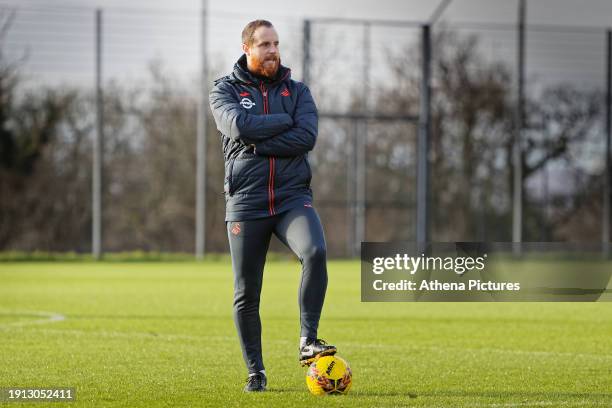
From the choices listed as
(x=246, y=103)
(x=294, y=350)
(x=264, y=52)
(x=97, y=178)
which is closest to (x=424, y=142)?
(x=97, y=178)

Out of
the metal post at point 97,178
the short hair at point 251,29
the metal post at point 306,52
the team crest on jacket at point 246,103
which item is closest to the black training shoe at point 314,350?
the team crest on jacket at point 246,103

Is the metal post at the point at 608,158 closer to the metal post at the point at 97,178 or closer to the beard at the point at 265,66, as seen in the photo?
the metal post at the point at 97,178

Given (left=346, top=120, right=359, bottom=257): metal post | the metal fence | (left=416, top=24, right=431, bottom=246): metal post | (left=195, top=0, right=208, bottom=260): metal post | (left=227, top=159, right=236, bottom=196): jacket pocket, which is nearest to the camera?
(left=227, top=159, right=236, bottom=196): jacket pocket

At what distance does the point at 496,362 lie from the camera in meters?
8.12

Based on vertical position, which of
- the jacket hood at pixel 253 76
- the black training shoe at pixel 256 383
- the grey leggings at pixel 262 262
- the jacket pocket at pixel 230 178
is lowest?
the black training shoe at pixel 256 383

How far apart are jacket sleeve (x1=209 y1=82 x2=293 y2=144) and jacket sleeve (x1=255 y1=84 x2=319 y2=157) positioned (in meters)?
0.04

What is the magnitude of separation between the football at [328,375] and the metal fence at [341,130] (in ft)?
75.9

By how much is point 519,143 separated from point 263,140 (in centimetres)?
2646

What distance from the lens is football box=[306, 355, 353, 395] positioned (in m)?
6.12

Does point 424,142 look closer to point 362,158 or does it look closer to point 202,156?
point 362,158

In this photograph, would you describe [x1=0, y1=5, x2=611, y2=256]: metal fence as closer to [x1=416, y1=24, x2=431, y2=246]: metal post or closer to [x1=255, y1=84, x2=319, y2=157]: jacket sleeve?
[x1=416, y1=24, x2=431, y2=246]: metal post

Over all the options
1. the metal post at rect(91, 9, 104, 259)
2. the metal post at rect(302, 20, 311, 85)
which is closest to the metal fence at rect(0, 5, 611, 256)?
the metal post at rect(91, 9, 104, 259)

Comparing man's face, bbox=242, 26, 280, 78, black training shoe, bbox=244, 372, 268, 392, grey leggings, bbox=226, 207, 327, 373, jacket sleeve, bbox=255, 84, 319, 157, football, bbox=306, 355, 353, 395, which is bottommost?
black training shoe, bbox=244, 372, 268, 392

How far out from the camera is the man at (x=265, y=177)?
607 centimetres
